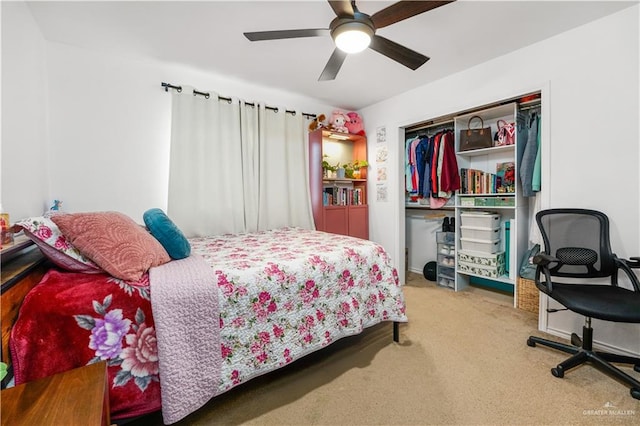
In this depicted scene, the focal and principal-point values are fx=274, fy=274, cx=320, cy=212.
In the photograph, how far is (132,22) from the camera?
200 centimetres

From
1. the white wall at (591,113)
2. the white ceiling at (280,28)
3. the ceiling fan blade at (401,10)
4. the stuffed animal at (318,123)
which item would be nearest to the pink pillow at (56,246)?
the white ceiling at (280,28)

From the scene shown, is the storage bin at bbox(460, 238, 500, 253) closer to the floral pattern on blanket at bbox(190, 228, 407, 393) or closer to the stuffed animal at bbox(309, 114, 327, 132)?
the floral pattern on blanket at bbox(190, 228, 407, 393)

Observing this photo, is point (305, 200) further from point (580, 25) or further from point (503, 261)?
point (580, 25)

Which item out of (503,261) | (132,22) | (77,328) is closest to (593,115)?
(503,261)

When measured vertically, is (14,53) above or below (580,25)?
below

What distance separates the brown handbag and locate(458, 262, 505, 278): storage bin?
1.32m

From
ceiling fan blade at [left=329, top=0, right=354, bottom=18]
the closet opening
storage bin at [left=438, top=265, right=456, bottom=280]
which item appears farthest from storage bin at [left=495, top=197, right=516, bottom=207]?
ceiling fan blade at [left=329, top=0, right=354, bottom=18]

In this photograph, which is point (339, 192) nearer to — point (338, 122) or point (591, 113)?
point (338, 122)

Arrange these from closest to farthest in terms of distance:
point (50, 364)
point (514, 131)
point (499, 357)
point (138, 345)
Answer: point (50, 364)
point (138, 345)
point (499, 357)
point (514, 131)

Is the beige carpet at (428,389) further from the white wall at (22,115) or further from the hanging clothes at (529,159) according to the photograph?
the white wall at (22,115)

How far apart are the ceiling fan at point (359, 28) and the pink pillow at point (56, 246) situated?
4.59 ft

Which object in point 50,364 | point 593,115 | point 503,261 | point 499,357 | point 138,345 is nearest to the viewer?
point 50,364

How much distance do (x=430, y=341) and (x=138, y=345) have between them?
1924mm

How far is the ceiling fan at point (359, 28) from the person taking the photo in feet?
4.80
